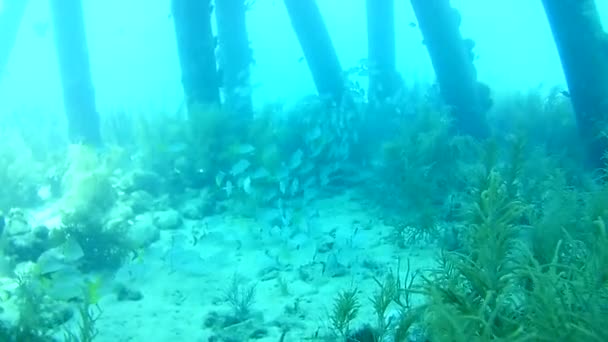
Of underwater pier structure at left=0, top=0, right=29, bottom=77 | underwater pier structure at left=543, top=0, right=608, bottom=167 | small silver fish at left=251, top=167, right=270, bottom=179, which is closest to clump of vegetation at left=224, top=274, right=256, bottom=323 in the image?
small silver fish at left=251, top=167, right=270, bottom=179

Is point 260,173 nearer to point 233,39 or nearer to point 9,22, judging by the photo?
point 233,39

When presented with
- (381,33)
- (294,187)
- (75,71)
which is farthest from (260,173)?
(381,33)

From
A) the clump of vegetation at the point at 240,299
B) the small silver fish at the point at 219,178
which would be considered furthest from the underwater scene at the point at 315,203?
the small silver fish at the point at 219,178

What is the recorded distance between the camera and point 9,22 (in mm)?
13609

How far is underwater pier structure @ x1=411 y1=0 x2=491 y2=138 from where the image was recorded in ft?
32.0

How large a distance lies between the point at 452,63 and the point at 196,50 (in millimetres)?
4707

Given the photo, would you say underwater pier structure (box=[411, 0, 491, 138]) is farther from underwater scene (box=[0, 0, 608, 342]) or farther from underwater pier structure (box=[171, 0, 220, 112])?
underwater pier structure (box=[171, 0, 220, 112])

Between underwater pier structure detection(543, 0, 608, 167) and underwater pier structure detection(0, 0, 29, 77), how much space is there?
1203 cm

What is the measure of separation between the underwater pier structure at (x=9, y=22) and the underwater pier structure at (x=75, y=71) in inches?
100

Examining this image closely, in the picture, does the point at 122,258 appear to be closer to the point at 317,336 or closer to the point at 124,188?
the point at 124,188

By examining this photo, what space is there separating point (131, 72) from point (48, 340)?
53565mm

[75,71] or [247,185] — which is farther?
[75,71]

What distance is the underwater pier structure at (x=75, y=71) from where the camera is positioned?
11562mm

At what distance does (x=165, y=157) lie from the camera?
9484mm
